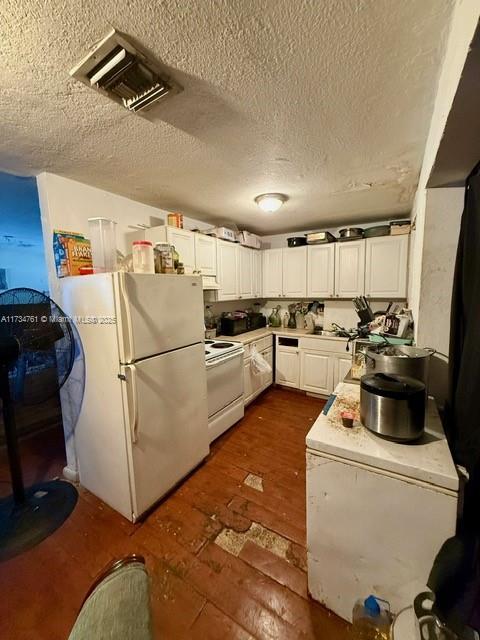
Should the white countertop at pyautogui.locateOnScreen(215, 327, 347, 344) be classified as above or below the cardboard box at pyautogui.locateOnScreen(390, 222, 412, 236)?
below

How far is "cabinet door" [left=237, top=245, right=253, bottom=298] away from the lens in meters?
3.29

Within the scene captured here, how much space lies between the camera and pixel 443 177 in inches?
46.0

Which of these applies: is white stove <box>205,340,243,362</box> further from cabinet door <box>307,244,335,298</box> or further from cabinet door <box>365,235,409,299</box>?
cabinet door <box>365,235,409,299</box>

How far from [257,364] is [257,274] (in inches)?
53.3

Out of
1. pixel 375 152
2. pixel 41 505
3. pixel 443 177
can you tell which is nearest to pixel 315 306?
pixel 375 152

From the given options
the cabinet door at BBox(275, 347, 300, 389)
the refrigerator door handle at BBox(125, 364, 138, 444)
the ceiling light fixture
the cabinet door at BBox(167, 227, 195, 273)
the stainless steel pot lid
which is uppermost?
the ceiling light fixture

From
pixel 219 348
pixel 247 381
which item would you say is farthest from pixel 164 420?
pixel 247 381

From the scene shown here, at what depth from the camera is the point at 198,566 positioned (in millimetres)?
1335

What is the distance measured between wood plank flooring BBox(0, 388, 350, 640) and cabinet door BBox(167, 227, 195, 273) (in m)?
1.84

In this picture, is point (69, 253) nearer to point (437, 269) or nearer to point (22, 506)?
point (22, 506)

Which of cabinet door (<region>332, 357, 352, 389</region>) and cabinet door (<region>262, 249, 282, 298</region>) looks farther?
cabinet door (<region>262, 249, 282, 298</region>)

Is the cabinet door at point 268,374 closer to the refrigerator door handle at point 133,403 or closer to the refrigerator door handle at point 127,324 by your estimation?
the refrigerator door handle at point 133,403

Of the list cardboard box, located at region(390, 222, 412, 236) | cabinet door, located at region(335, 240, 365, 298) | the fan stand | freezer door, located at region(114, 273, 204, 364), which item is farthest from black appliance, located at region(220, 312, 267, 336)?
the fan stand

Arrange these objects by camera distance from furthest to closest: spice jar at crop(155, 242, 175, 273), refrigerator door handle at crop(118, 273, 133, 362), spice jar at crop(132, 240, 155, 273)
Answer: spice jar at crop(155, 242, 175, 273)
spice jar at crop(132, 240, 155, 273)
refrigerator door handle at crop(118, 273, 133, 362)
